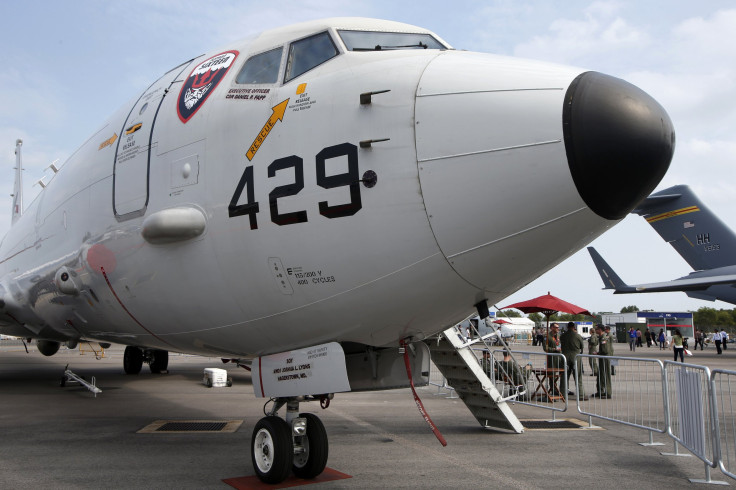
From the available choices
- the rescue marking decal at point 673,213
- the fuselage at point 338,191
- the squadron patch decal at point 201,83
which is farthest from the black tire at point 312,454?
→ the rescue marking decal at point 673,213

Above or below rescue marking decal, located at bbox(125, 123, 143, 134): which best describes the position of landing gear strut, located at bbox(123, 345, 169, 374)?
below

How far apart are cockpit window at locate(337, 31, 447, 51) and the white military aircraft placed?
17mm

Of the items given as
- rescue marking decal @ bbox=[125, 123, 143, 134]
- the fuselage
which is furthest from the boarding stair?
rescue marking decal @ bbox=[125, 123, 143, 134]

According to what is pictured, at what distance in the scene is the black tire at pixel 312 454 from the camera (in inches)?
227

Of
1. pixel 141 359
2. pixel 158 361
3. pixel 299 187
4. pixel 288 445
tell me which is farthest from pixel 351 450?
pixel 141 359

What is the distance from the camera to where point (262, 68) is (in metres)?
5.34

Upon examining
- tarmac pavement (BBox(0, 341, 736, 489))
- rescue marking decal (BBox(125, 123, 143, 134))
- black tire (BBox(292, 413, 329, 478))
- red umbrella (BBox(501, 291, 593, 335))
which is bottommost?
tarmac pavement (BBox(0, 341, 736, 489))

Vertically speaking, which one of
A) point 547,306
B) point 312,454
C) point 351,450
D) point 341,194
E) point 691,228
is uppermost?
point 691,228

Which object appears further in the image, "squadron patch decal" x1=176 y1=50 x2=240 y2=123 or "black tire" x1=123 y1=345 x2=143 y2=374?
"black tire" x1=123 y1=345 x2=143 y2=374

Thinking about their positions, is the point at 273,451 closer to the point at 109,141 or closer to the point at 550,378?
the point at 109,141

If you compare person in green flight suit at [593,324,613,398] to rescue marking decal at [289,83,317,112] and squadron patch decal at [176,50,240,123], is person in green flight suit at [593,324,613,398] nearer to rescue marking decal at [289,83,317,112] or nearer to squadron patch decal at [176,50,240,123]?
rescue marking decal at [289,83,317,112]

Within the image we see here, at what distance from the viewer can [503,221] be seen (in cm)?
388

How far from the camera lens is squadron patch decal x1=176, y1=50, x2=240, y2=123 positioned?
5.66 meters

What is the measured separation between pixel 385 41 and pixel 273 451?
12.3ft
